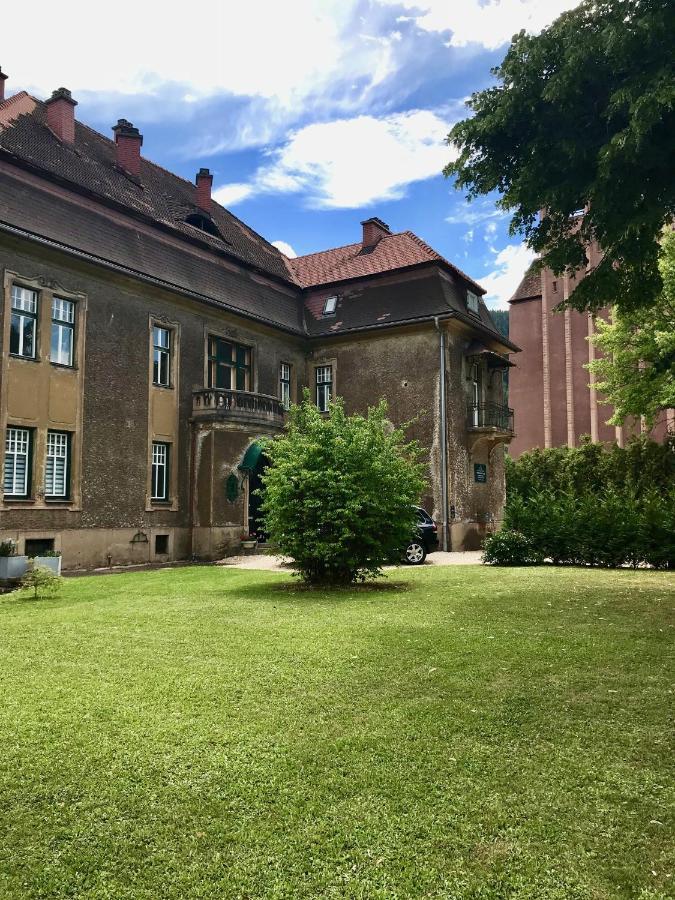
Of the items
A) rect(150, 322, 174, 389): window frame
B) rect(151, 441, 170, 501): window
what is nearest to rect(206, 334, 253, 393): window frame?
rect(150, 322, 174, 389): window frame

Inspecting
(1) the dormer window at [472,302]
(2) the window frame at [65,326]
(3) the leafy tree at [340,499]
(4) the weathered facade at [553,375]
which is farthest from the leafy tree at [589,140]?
(4) the weathered facade at [553,375]

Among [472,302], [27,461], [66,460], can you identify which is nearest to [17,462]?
[27,461]

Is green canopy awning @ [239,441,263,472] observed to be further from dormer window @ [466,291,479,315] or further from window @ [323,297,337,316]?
dormer window @ [466,291,479,315]

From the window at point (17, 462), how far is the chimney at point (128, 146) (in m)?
11.7

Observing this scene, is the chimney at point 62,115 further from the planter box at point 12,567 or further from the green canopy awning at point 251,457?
the planter box at point 12,567

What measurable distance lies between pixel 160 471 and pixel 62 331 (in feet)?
17.3

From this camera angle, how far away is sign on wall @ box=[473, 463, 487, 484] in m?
27.8

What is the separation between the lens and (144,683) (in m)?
5.89

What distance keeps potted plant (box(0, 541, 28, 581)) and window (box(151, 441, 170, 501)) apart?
301 inches

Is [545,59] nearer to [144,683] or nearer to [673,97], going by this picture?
[673,97]

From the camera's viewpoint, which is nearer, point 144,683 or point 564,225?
point 144,683

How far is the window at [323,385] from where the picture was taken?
2852cm

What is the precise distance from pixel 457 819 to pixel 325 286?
27.3m

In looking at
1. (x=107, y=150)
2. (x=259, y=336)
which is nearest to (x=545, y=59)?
(x=259, y=336)
